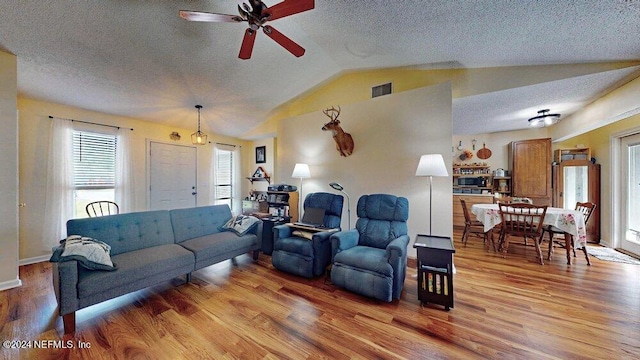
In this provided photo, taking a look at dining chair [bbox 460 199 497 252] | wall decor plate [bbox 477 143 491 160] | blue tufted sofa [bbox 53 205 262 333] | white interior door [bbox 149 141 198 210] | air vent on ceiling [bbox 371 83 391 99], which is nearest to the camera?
blue tufted sofa [bbox 53 205 262 333]

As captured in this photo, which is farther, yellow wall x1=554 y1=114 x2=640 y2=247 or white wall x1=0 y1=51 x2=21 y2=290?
yellow wall x1=554 y1=114 x2=640 y2=247

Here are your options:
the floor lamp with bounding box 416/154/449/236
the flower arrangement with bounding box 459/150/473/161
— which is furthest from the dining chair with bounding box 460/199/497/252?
the flower arrangement with bounding box 459/150/473/161

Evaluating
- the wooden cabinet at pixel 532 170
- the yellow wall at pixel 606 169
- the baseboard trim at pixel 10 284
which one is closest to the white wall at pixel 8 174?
the baseboard trim at pixel 10 284

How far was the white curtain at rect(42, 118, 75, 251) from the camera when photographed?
3479 millimetres

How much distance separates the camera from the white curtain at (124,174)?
4.21m

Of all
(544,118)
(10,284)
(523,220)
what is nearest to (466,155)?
(544,118)

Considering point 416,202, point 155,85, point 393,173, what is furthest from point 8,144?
point 416,202

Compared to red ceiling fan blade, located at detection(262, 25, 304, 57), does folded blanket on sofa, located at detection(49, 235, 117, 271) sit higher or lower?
lower

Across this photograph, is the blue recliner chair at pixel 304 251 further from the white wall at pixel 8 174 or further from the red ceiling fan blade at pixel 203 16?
the white wall at pixel 8 174

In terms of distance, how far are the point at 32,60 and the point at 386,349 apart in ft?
15.7

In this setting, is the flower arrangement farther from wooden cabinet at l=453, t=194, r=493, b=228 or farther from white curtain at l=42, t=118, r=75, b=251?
white curtain at l=42, t=118, r=75, b=251

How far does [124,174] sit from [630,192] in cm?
885

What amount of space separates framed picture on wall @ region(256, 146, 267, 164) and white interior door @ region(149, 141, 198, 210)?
155cm

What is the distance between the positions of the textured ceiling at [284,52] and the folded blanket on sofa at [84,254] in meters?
2.17
